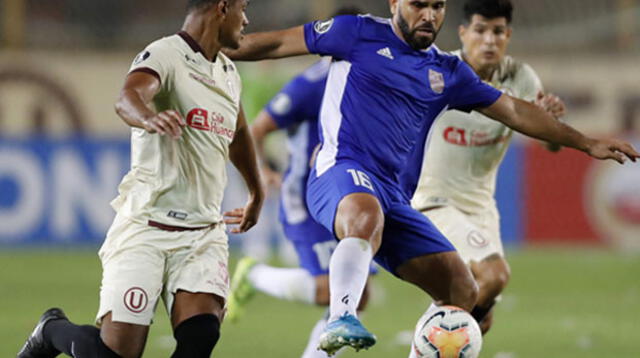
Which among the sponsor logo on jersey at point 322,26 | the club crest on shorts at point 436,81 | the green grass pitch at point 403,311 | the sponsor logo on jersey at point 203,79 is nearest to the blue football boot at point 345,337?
the sponsor logo on jersey at point 203,79

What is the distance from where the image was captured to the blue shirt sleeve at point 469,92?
6.48 metres

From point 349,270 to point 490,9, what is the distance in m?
2.57

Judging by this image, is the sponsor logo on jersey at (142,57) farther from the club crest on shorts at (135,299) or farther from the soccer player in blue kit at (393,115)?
the club crest on shorts at (135,299)

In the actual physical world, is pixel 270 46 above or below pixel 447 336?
above

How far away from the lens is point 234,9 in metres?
5.75

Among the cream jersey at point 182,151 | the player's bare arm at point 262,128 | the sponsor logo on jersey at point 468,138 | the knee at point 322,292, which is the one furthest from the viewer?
the player's bare arm at point 262,128

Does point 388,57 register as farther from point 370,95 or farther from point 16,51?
point 16,51

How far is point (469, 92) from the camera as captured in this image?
21.3 feet

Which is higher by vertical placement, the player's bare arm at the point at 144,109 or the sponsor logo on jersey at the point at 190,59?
the sponsor logo on jersey at the point at 190,59

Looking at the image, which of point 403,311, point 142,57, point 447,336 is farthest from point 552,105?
point 403,311

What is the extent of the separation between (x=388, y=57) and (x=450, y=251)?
1.06 m

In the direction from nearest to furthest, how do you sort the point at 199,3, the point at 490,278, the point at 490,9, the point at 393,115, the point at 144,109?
the point at 144,109 → the point at 199,3 → the point at 393,115 → the point at 490,278 → the point at 490,9

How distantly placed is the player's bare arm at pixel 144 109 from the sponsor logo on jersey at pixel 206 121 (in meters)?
0.21

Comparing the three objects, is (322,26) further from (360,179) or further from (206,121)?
(206,121)
